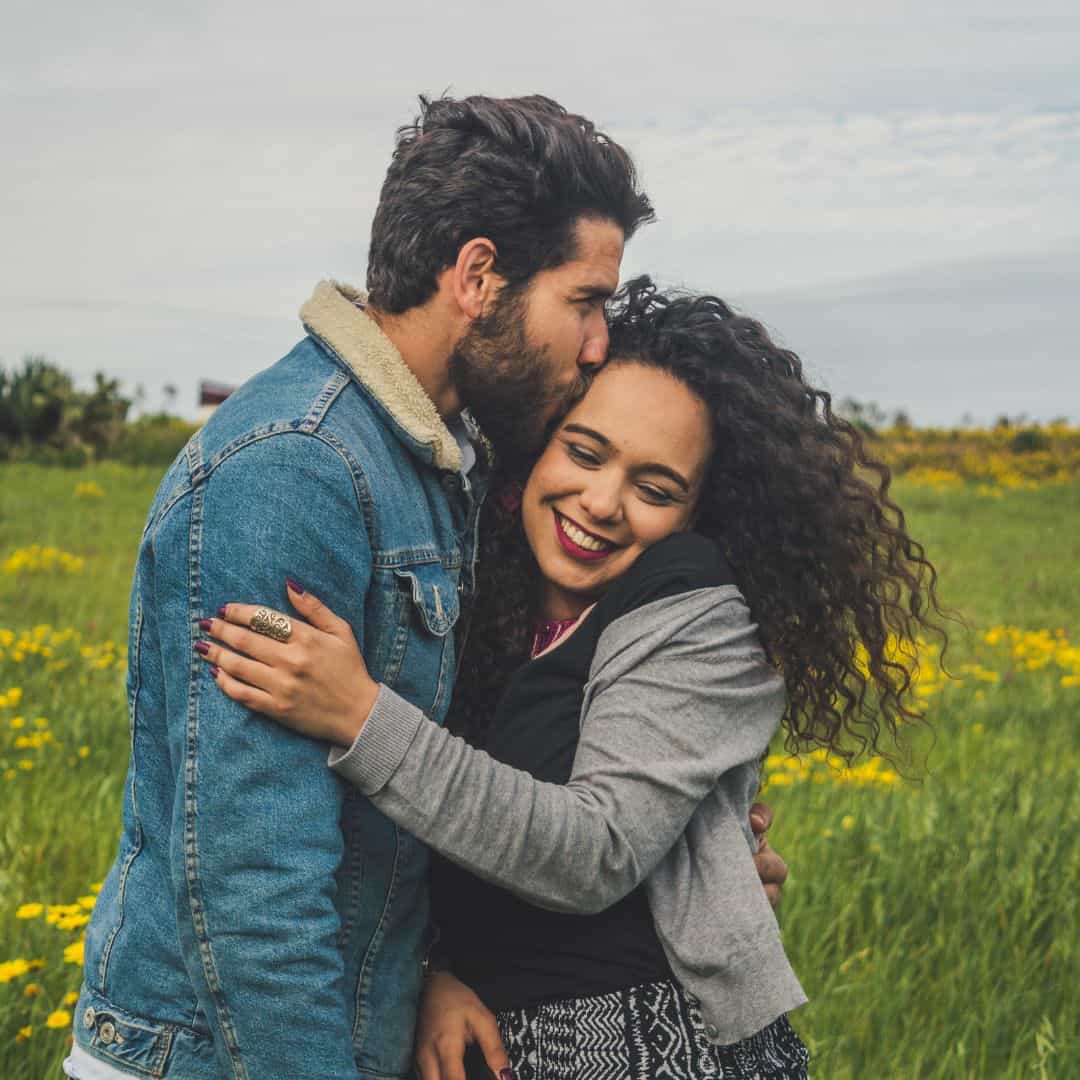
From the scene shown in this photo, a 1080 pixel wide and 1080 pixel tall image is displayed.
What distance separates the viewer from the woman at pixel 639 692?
191 cm

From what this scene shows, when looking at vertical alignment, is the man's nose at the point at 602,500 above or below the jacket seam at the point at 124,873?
above

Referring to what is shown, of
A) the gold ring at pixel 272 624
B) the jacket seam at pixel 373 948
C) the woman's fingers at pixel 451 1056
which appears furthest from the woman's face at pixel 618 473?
the woman's fingers at pixel 451 1056

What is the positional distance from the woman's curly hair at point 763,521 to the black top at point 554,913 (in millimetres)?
196

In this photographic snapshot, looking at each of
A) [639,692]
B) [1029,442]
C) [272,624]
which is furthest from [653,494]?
[1029,442]

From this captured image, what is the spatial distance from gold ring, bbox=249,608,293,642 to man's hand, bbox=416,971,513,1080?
0.81m

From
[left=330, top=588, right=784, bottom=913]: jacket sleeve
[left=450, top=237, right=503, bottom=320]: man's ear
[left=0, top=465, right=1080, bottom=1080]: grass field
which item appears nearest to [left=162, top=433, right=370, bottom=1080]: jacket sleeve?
[left=330, top=588, right=784, bottom=913]: jacket sleeve

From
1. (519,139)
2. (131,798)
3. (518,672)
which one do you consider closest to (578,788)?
(518,672)

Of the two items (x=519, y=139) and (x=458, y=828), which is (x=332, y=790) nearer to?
(x=458, y=828)

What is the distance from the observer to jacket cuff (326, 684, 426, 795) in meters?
1.85

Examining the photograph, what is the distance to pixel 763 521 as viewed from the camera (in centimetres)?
252

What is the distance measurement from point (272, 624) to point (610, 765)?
0.59 metres

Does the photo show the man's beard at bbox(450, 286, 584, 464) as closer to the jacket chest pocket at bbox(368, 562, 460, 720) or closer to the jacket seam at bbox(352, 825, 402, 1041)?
the jacket chest pocket at bbox(368, 562, 460, 720)

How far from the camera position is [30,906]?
3.42 meters

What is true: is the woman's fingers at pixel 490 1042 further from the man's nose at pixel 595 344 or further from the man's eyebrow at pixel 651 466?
the man's nose at pixel 595 344
